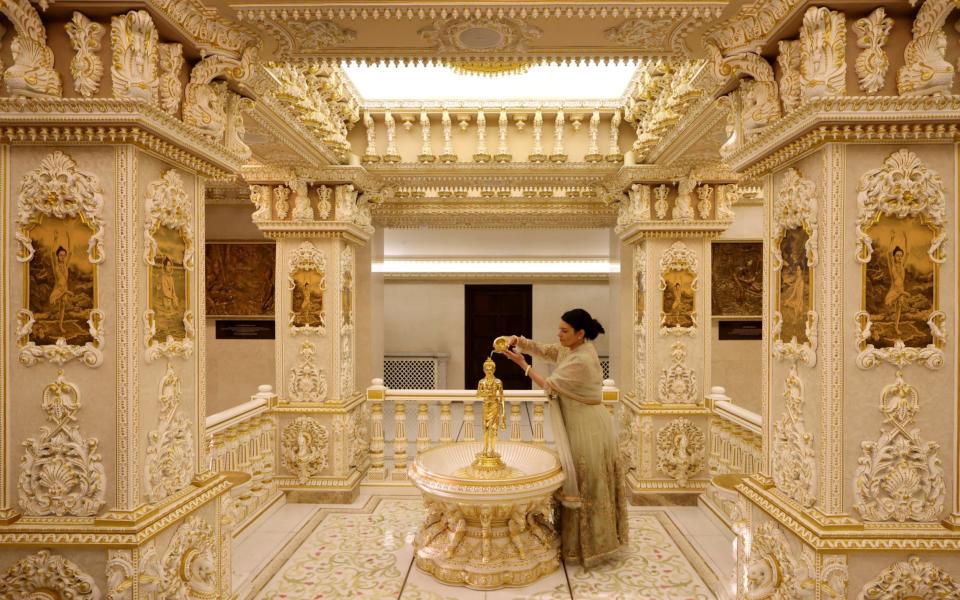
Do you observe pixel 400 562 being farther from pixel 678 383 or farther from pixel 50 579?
pixel 678 383

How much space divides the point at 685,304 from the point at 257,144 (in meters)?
5.02

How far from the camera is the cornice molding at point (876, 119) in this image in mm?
2476

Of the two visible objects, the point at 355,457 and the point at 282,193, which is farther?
the point at 355,457

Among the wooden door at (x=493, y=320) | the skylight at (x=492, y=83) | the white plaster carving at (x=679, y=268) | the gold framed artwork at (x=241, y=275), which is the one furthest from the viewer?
the wooden door at (x=493, y=320)

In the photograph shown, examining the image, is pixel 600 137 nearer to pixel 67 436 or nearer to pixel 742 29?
pixel 742 29

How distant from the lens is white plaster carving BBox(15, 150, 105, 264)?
261 cm

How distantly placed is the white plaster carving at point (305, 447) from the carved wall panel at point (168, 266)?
10.1 ft

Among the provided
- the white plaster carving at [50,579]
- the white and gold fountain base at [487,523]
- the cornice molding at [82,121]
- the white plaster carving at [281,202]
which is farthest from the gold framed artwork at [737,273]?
the white plaster carving at [50,579]

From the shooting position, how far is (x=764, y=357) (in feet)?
10.3

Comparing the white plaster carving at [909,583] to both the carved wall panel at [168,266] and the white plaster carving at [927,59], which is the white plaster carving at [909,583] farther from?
the carved wall panel at [168,266]

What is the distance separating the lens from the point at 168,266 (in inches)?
115

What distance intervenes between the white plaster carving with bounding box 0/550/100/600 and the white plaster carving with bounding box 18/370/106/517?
244 mm

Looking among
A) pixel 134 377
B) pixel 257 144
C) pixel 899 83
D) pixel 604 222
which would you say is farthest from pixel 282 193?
pixel 899 83

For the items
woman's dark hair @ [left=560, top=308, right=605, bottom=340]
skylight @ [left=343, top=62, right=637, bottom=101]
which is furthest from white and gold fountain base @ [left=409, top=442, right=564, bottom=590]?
skylight @ [left=343, top=62, right=637, bottom=101]
